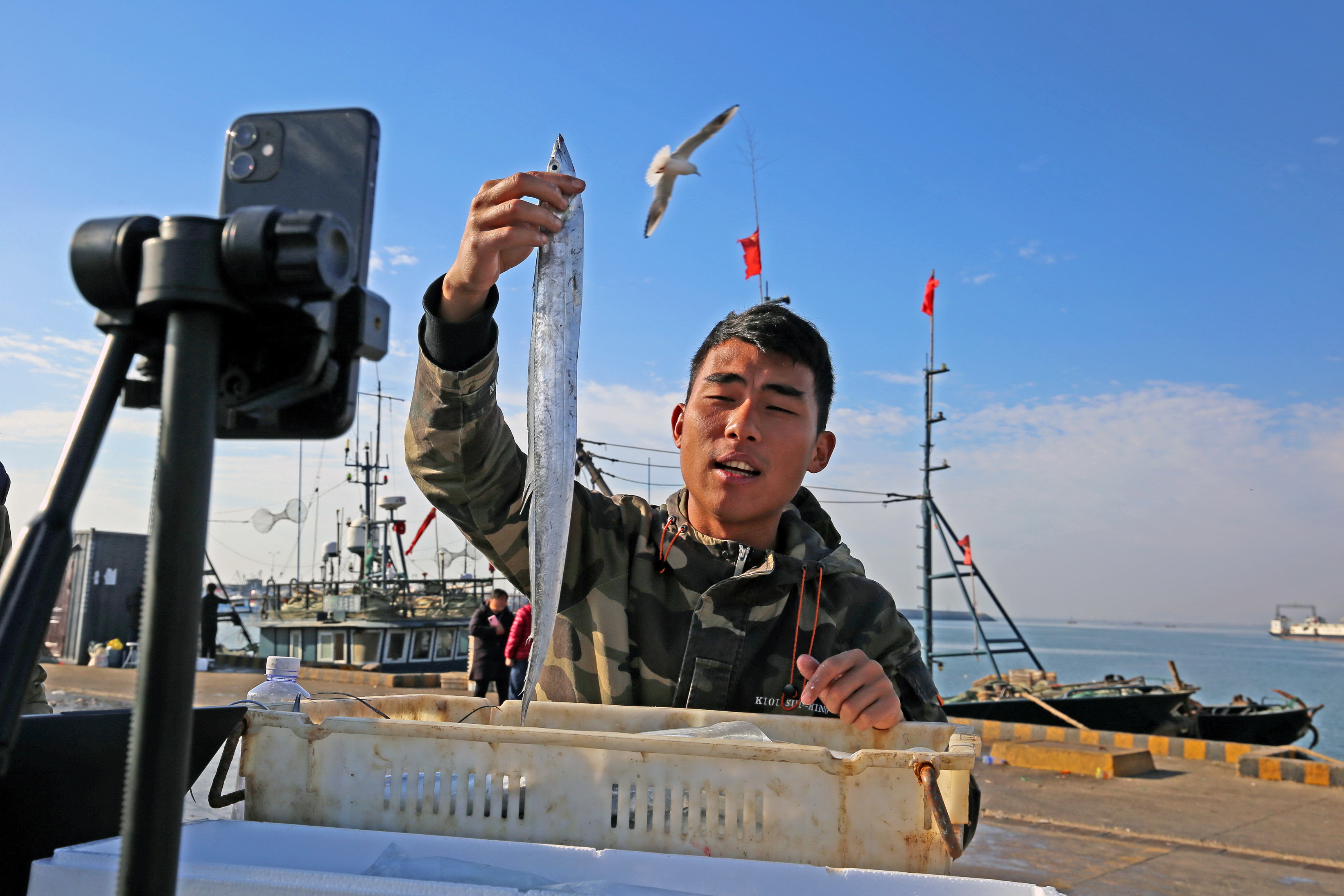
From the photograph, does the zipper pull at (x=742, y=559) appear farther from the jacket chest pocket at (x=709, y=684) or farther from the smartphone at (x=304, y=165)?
the smartphone at (x=304, y=165)

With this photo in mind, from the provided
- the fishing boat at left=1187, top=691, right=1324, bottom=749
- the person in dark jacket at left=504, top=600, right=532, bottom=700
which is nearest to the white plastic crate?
the person in dark jacket at left=504, top=600, right=532, bottom=700

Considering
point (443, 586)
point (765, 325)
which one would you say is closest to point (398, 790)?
point (765, 325)

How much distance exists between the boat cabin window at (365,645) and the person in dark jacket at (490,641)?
16302mm

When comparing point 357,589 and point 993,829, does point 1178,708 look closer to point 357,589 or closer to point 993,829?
point 993,829

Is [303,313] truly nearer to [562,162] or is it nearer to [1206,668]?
[562,162]

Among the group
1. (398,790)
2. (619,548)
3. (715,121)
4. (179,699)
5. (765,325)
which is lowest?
(398,790)

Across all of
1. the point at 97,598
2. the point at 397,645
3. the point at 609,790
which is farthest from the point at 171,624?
the point at 397,645

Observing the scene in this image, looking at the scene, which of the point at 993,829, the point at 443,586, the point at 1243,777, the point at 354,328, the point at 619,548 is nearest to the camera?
the point at 354,328

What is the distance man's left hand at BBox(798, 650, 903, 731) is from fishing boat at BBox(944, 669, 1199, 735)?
13.7 m

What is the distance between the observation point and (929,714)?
8.18 feet

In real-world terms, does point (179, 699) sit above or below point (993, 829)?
above

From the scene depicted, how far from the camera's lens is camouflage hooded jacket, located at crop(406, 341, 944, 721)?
7.62ft

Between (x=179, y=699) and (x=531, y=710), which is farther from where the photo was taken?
(x=531, y=710)

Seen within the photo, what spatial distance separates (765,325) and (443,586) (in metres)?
31.6
